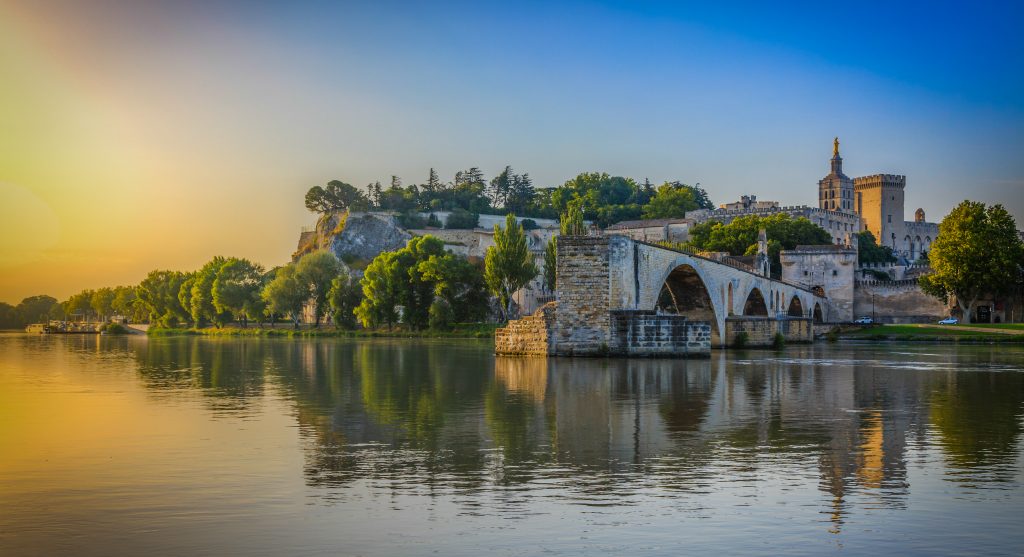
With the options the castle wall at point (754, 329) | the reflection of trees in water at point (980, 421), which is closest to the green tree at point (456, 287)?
the castle wall at point (754, 329)

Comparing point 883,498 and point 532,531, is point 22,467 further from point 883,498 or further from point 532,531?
point 883,498

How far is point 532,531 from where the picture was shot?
8.48m

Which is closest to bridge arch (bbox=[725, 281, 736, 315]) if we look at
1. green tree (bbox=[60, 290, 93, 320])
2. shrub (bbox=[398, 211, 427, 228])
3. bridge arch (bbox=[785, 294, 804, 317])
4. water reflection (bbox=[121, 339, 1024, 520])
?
water reflection (bbox=[121, 339, 1024, 520])

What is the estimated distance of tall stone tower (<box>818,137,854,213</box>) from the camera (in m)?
148

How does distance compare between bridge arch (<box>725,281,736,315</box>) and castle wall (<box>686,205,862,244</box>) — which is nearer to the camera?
bridge arch (<box>725,281,736,315</box>)

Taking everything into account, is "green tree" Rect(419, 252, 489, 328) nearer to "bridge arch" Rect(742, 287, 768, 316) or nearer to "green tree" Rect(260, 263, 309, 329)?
"green tree" Rect(260, 263, 309, 329)

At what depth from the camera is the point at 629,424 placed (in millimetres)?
15734

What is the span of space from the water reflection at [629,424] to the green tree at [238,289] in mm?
63831

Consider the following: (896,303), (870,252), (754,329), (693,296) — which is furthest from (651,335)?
(870,252)

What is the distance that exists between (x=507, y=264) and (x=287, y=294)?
25.8 meters

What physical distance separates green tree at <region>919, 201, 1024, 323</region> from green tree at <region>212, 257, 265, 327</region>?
60648mm

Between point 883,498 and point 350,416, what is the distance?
975 cm

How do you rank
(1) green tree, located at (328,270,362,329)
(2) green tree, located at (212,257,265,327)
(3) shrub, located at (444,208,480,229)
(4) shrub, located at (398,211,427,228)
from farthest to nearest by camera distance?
(3) shrub, located at (444,208,480,229), (4) shrub, located at (398,211,427,228), (2) green tree, located at (212,257,265,327), (1) green tree, located at (328,270,362,329)

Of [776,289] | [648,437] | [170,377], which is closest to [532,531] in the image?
[648,437]
